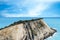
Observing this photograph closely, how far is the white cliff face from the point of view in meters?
17.8

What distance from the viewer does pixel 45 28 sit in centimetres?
2139

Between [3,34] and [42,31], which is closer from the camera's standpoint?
[3,34]

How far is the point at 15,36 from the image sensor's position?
17.8m

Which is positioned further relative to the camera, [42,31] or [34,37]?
[42,31]

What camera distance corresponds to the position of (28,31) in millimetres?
19328

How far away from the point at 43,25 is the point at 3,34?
454 centimetres

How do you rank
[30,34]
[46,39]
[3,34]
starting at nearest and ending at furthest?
[3,34] < [30,34] < [46,39]

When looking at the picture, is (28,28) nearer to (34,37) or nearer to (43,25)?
(34,37)

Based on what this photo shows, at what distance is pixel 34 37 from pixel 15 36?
6.66 feet

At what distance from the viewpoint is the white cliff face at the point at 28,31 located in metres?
17.8

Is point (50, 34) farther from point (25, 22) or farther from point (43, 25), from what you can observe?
point (25, 22)

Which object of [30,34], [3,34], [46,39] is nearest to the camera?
[3,34]

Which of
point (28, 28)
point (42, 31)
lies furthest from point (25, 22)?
point (42, 31)

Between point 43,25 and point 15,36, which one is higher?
point 43,25
